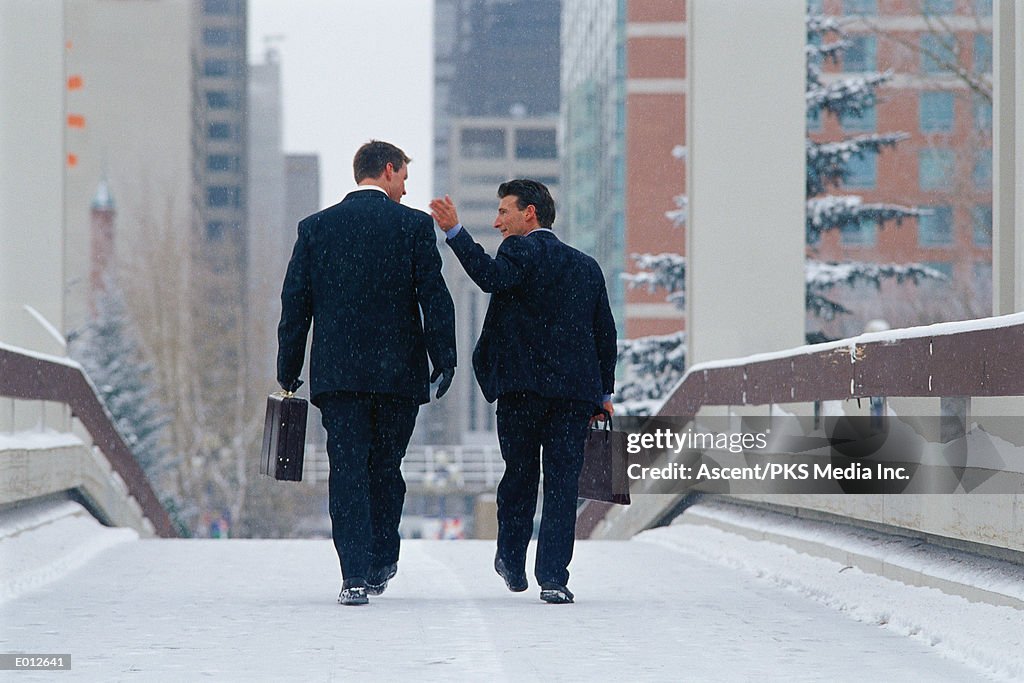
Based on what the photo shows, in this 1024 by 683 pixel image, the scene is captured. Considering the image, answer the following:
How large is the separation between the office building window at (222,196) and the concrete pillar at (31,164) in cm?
14954

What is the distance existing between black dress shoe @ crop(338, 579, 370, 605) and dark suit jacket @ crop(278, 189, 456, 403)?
2.53 feet

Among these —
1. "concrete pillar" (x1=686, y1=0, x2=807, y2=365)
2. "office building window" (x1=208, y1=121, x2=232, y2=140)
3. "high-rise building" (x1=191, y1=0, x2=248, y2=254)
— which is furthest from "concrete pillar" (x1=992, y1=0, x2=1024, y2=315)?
"office building window" (x1=208, y1=121, x2=232, y2=140)

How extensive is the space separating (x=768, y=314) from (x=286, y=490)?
47173mm

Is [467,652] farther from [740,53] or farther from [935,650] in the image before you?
[740,53]

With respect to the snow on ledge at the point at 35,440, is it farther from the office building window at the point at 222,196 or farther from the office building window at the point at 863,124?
the office building window at the point at 222,196

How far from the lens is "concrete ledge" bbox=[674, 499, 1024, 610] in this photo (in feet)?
19.8

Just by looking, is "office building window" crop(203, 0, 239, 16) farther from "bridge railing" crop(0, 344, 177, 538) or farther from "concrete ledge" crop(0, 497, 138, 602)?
"concrete ledge" crop(0, 497, 138, 602)

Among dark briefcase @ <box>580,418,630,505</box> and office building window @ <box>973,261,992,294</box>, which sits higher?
office building window @ <box>973,261,992,294</box>

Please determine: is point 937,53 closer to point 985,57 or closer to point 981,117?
point 981,117

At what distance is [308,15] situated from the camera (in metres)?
154

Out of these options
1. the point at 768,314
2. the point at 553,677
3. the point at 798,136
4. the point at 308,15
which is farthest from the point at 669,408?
the point at 308,15

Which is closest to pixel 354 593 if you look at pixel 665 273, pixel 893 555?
pixel 893 555

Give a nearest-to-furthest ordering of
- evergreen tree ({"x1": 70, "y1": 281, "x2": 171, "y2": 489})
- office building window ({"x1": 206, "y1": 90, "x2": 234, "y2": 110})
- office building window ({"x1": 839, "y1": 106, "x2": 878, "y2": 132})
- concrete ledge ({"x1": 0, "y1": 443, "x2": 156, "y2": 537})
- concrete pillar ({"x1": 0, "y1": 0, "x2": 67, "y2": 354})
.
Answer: concrete ledge ({"x1": 0, "y1": 443, "x2": 156, "y2": 537}), concrete pillar ({"x1": 0, "y1": 0, "x2": 67, "y2": 354}), evergreen tree ({"x1": 70, "y1": 281, "x2": 171, "y2": 489}), office building window ({"x1": 839, "y1": 106, "x2": 878, "y2": 132}), office building window ({"x1": 206, "y1": 90, "x2": 234, "y2": 110})

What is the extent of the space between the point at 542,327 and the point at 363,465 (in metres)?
0.94
